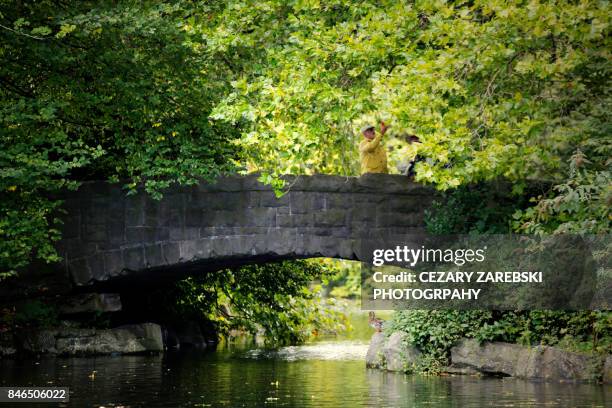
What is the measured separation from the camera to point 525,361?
48.1 ft

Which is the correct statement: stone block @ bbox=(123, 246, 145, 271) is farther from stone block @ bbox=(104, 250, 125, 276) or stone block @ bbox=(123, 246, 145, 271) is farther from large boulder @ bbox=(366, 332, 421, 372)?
large boulder @ bbox=(366, 332, 421, 372)

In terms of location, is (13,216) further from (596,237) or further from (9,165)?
(596,237)

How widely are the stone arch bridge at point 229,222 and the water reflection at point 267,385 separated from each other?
70.4 inches

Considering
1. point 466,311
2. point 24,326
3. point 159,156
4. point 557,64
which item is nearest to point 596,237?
point 466,311

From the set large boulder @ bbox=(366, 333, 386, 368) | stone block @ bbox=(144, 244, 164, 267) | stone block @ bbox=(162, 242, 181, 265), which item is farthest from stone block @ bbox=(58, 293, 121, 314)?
large boulder @ bbox=(366, 333, 386, 368)

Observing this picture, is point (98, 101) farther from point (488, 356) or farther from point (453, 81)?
point (488, 356)

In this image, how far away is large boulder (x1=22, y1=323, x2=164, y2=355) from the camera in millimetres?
19109

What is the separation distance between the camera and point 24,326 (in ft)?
63.3

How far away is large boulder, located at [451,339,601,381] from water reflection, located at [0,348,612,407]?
1.55ft

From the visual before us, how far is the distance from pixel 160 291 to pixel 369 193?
7.96 m

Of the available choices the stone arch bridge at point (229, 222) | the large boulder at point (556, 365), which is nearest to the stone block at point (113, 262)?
the stone arch bridge at point (229, 222)

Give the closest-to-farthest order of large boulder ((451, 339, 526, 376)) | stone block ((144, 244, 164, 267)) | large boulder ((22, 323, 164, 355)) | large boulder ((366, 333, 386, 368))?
large boulder ((451, 339, 526, 376)), large boulder ((366, 333, 386, 368)), stone block ((144, 244, 164, 267)), large boulder ((22, 323, 164, 355))

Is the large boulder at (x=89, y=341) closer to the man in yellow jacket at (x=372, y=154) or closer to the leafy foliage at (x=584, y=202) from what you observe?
the man in yellow jacket at (x=372, y=154)

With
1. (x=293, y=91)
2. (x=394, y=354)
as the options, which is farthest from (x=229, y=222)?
(x=394, y=354)
